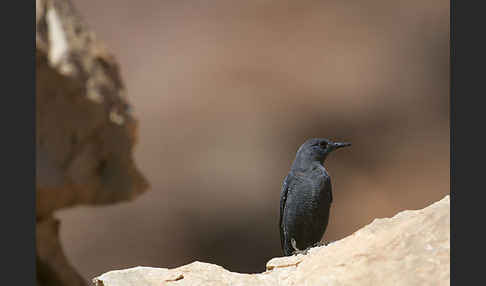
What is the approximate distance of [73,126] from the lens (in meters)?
7.07

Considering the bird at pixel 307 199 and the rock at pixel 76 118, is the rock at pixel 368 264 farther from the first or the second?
the rock at pixel 76 118

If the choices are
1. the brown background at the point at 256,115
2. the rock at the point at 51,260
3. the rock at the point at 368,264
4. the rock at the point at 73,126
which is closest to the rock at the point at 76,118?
the rock at the point at 73,126

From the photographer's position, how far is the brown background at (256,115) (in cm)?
1142

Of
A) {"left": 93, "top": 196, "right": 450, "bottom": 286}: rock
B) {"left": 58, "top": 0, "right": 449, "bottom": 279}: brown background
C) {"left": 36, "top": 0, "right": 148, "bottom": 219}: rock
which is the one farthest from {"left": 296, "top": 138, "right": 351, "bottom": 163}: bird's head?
{"left": 58, "top": 0, "right": 449, "bottom": 279}: brown background

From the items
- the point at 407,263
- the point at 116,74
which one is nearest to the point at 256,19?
the point at 116,74

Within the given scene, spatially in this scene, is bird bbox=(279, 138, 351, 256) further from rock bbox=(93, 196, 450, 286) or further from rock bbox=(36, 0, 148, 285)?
rock bbox=(36, 0, 148, 285)

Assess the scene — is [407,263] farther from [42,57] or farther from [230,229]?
[230,229]

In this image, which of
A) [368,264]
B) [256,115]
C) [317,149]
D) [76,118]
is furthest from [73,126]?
[256,115]

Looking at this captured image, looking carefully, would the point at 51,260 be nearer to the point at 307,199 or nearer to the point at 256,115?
the point at 307,199

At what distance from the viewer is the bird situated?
598cm

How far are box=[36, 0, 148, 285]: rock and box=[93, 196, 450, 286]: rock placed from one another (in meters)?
3.19

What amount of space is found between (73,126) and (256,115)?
17.4 ft

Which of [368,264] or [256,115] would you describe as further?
[256,115]

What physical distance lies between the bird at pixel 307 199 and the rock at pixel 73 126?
8.23ft
